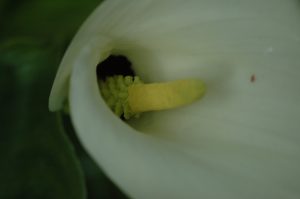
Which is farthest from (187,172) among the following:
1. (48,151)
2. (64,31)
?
(64,31)

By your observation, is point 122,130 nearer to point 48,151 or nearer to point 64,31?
point 48,151

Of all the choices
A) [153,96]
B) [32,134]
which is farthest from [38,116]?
[153,96]

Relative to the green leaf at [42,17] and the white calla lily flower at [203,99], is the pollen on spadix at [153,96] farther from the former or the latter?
the green leaf at [42,17]

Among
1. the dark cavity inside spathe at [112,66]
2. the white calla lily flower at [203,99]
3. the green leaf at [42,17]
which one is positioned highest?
the green leaf at [42,17]

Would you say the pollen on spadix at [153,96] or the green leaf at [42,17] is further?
the green leaf at [42,17]

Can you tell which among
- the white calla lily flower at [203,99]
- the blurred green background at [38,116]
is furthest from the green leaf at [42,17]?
the white calla lily flower at [203,99]

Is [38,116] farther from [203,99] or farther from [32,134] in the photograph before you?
[203,99]
